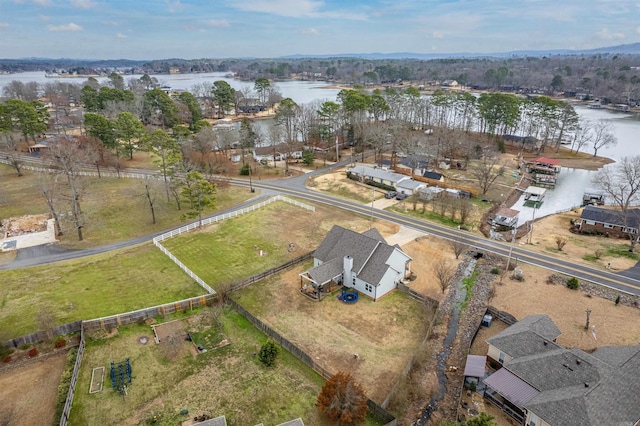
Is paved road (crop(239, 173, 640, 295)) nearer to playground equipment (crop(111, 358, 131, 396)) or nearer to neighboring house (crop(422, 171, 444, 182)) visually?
neighboring house (crop(422, 171, 444, 182))

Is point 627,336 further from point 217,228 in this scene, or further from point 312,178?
point 312,178

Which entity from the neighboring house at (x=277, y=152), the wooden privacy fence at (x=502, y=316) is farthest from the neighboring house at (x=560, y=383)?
the neighboring house at (x=277, y=152)

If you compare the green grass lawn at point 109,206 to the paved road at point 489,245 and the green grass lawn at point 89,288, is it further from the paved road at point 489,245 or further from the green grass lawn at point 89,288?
the paved road at point 489,245

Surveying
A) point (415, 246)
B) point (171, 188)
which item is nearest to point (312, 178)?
point (171, 188)

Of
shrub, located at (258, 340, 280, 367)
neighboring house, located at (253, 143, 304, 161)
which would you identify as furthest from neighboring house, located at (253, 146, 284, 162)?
shrub, located at (258, 340, 280, 367)

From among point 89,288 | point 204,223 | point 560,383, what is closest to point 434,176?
point 204,223

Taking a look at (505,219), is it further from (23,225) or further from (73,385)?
(23,225)
